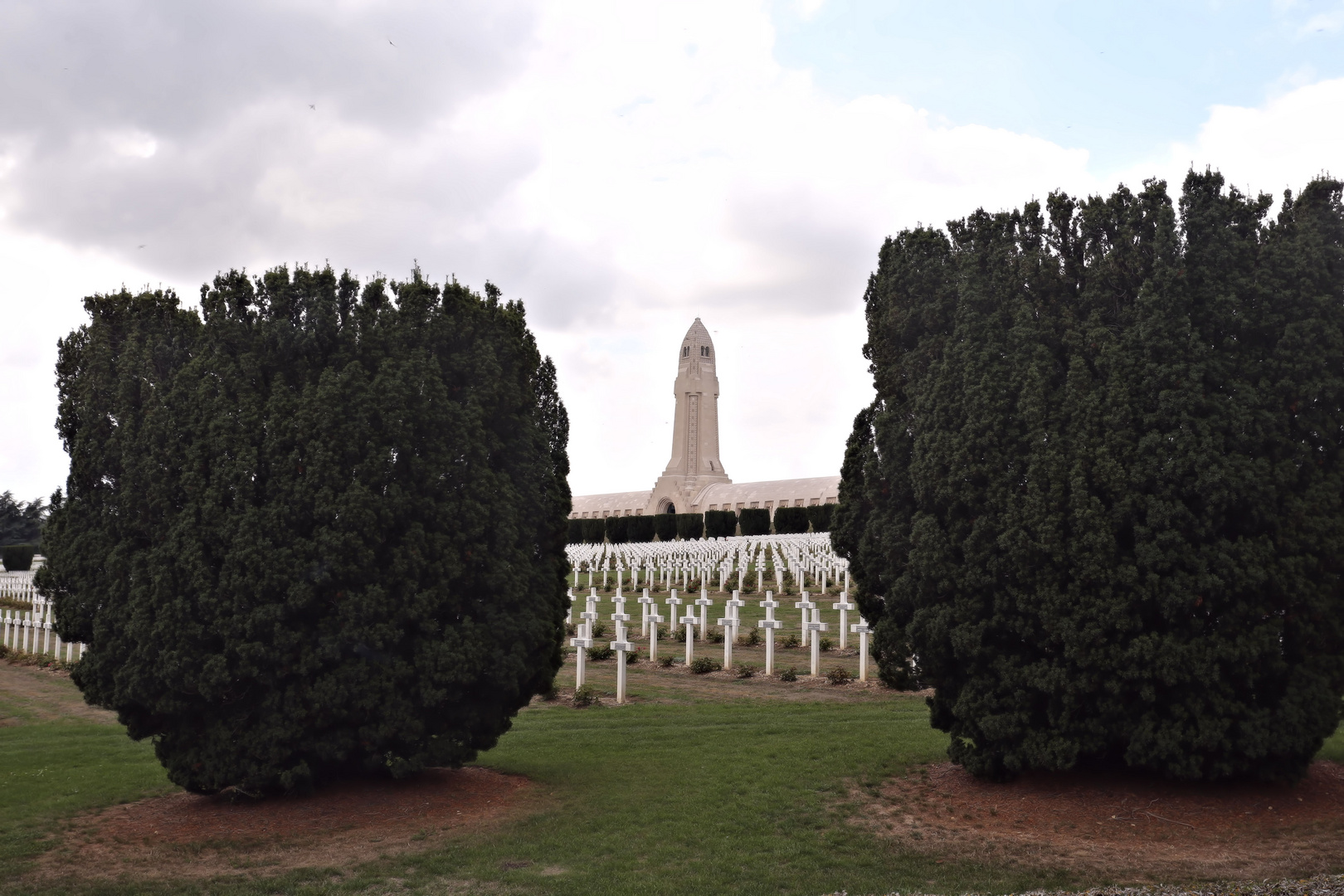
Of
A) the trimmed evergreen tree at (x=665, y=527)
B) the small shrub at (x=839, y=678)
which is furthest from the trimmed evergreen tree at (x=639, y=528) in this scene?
the small shrub at (x=839, y=678)

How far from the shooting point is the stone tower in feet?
185

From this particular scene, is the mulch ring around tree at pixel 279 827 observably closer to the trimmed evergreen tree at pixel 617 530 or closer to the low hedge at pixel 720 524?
the low hedge at pixel 720 524

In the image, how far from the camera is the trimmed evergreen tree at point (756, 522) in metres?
40.6

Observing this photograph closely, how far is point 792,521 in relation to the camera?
128 ft

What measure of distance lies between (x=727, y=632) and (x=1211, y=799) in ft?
27.1

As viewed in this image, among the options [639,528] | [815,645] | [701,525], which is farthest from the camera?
[639,528]

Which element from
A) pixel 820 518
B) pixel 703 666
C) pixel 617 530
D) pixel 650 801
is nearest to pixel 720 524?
pixel 820 518

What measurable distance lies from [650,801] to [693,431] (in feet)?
166

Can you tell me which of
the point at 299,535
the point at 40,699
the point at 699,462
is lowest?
the point at 40,699

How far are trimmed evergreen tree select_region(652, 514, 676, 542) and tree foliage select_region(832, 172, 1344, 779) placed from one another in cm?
3721

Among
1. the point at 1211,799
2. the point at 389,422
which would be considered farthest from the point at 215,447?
the point at 1211,799

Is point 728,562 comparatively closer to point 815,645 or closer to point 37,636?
point 815,645

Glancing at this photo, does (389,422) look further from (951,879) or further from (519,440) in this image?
(951,879)

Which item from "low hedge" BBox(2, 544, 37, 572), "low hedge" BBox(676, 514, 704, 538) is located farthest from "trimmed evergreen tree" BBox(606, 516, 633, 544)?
"low hedge" BBox(2, 544, 37, 572)
